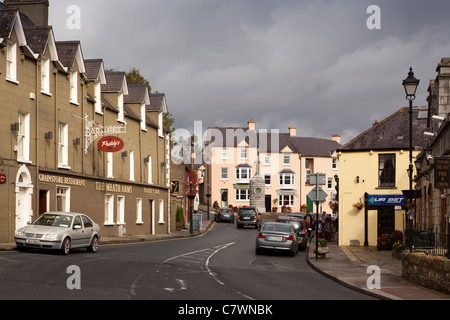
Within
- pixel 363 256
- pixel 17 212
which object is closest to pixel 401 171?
pixel 363 256

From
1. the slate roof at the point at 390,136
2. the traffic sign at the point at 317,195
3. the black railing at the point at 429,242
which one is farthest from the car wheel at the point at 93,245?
the slate roof at the point at 390,136

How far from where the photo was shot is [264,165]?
9775 cm

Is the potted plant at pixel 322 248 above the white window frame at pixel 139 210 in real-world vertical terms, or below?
below

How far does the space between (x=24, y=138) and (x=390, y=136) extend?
66.5ft

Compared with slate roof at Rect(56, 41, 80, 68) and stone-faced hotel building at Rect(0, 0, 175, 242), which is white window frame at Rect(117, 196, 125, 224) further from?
slate roof at Rect(56, 41, 80, 68)

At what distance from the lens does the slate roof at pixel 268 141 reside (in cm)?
9889

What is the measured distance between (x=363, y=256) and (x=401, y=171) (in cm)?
989

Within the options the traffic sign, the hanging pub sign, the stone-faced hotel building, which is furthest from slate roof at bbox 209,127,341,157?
the hanging pub sign

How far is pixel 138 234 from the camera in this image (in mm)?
43500

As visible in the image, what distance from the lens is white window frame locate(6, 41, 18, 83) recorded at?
90.5 feet

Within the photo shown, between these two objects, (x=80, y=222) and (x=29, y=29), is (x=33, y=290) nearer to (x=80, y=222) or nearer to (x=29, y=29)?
(x=80, y=222)

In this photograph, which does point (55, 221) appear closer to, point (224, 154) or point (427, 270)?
point (427, 270)

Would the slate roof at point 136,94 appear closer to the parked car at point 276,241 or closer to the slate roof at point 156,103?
the slate roof at point 156,103

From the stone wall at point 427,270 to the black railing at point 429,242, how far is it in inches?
9.1
